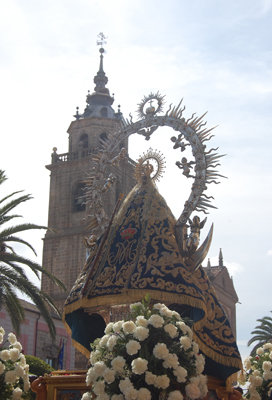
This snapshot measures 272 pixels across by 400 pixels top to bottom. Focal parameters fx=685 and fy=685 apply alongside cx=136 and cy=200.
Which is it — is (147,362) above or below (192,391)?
above

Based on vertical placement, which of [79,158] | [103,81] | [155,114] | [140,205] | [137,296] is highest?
[103,81]

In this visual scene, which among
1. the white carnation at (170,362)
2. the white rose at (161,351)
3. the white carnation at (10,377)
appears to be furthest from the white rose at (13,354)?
the white carnation at (170,362)

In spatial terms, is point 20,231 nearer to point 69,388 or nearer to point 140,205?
point 140,205

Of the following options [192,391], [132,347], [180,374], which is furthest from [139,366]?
[192,391]

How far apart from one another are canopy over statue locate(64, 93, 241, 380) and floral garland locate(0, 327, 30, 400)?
133cm

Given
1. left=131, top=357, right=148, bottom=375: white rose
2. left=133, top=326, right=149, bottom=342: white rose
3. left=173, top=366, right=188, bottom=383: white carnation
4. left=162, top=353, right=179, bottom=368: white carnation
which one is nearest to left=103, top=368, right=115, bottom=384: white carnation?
left=131, top=357, right=148, bottom=375: white rose

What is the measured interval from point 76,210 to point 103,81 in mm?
9788

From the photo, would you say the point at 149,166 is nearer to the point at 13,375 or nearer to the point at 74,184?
the point at 13,375

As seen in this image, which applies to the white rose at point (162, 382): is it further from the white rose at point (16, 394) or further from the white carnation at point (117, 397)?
the white rose at point (16, 394)

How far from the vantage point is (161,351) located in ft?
27.6

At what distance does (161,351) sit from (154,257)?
9.21 feet

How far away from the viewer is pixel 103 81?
49625 millimetres

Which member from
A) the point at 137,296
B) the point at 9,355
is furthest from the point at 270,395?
the point at 9,355

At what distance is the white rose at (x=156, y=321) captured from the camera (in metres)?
8.68
